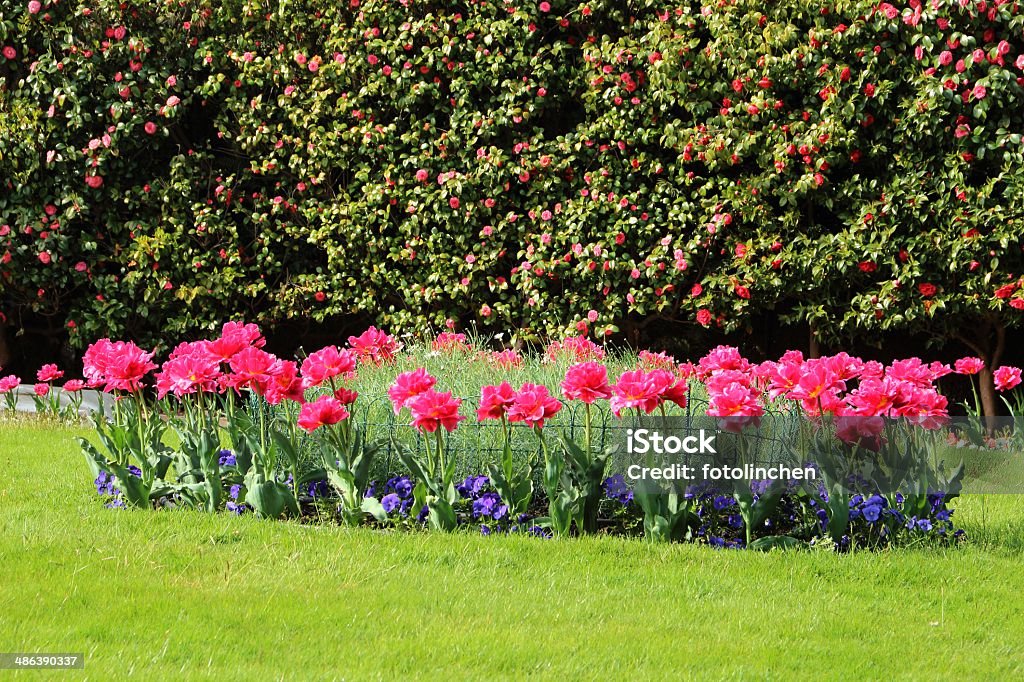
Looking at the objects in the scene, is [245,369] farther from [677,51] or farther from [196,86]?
[196,86]

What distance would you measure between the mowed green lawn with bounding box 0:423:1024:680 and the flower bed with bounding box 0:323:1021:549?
6.0 inches

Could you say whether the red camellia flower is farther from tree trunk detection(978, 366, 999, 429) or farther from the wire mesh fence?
the wire mesh fence

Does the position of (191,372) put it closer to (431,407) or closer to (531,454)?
(431,407)

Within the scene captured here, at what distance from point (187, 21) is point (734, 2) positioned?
3783mm

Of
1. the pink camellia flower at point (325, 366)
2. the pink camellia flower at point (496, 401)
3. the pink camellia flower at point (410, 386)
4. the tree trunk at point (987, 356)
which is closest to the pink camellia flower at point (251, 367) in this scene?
the pink camellia flower at point (325, 366)

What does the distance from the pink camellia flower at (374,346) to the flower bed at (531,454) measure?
531 mm

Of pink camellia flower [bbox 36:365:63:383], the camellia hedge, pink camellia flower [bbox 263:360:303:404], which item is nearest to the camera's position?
pink camellia flower [bbox 263:360:303:404]

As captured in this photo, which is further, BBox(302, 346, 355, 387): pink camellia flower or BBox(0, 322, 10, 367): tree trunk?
BBox(0, 322, 10, 367): tree trunk

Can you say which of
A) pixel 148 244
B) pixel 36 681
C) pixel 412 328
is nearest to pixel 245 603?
pixel 36 681

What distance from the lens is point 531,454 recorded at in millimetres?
3811

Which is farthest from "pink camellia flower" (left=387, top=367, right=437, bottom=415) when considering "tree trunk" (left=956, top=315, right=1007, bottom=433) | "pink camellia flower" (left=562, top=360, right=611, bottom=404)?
"tree trunk" (left=956, top=315, right=1007, bottom=433)

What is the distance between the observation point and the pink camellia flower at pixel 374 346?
15.6ft

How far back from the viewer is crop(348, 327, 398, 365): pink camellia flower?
4.74 m

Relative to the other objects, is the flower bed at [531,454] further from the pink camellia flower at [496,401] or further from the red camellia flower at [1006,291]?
the red camellia flower at [1006,291]
